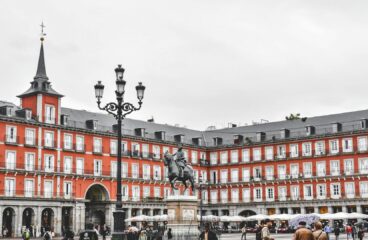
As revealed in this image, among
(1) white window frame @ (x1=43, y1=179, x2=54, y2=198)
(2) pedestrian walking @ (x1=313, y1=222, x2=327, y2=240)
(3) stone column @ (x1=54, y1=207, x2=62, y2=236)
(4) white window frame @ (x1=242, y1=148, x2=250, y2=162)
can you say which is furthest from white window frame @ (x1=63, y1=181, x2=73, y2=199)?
(2) pedestrian walking @ (x1=313, y1=222, x2=327, y2=240)

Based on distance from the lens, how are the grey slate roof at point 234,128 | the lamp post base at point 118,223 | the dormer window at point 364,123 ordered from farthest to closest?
the grey slate roof at point 234,128 → the dormer window at point 364,123 → the lamp post base at point 118,223

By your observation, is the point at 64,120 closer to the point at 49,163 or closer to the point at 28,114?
the point at 28,114

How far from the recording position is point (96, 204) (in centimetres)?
7225

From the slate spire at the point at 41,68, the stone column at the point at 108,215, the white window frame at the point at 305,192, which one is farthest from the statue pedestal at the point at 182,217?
the white window frame at the point at 305,192

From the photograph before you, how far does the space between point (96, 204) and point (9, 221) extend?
11.7 meters

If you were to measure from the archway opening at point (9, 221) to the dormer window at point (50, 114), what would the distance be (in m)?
10.5

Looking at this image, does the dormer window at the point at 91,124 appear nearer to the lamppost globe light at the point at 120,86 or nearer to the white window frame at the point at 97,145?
the white window frame at the point at 97,145

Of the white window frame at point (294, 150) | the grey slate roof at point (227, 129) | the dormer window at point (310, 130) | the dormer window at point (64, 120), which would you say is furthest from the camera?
the white window frame at point (294, 150)

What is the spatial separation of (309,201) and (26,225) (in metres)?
35.0

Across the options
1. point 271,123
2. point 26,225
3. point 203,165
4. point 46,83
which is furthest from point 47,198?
point 271,123

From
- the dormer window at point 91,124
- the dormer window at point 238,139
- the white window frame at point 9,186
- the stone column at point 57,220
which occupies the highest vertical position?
the dormer window at point 91,124

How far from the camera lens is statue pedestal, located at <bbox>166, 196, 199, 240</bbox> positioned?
3456cm

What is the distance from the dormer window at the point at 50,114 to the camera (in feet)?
215

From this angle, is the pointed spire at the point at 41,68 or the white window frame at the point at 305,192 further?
the white window frame at the point at 305,192
